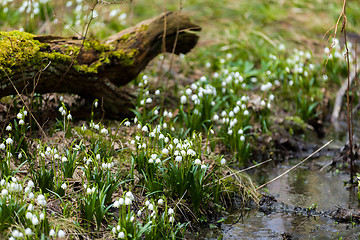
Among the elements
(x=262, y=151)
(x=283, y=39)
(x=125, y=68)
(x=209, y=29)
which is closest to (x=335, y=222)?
(x=262, y=151)

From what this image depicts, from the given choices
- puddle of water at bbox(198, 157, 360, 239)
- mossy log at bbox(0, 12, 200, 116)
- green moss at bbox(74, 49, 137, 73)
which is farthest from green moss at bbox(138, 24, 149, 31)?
puddle of water at bbox(198, 157, 360, 239)

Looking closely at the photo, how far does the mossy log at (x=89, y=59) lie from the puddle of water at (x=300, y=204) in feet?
5.51

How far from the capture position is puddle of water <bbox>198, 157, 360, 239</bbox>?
378 cm

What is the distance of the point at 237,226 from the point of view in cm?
392

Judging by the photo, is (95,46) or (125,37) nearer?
(95,46)

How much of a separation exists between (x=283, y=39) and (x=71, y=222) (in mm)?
5925

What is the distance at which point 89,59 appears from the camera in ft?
15.8

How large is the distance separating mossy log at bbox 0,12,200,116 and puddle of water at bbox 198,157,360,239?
1.68m

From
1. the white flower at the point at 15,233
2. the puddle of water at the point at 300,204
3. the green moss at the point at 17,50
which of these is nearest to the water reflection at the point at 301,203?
the puddle of water at the point at 300,204

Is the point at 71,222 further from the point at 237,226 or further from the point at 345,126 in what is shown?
the point at 345,126

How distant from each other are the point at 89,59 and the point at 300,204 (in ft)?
8.64

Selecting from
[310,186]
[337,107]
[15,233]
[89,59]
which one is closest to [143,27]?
[89,59]

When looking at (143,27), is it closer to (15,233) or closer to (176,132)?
(176,132)

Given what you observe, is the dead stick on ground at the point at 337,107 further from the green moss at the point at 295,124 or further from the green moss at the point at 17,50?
the green moss at the point at 17,50
